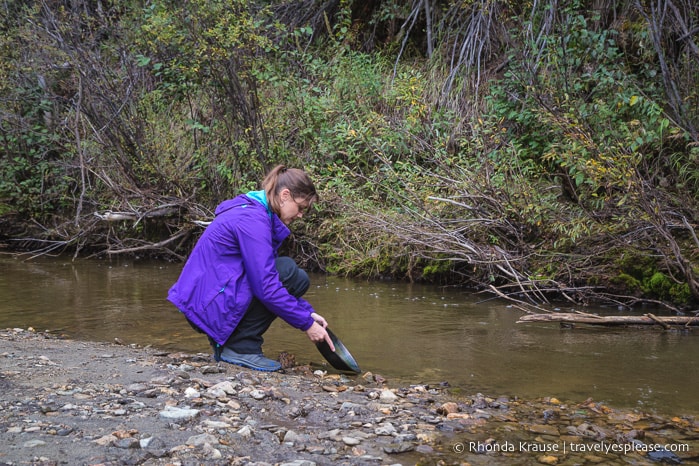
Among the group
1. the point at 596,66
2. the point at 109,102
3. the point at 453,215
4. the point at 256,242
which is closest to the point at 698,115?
the point at 596,66

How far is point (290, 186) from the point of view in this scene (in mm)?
4086

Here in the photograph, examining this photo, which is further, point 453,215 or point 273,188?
point 453,215

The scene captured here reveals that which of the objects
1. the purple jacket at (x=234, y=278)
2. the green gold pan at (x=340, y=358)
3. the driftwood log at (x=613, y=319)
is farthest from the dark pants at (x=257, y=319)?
the driftwood log at (x=613, y=319)

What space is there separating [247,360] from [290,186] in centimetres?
110

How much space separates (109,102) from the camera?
10.4 m

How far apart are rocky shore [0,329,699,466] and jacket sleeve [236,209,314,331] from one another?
0.38 m

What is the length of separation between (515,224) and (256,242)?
13.0 ft

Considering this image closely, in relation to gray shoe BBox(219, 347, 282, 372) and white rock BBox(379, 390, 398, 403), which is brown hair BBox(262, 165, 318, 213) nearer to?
gray shoe BBox(219, 347, 282, 372)

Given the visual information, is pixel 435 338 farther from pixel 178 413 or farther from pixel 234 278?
pixel 178 413

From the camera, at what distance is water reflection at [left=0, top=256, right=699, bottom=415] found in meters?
4.15

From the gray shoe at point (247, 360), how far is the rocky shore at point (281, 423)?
0.38ft

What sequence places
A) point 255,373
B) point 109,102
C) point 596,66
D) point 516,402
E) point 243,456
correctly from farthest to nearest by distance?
1. point 109,102
2. point 596,66
3. point 255,373
4. point 516,402
5. point 243,456

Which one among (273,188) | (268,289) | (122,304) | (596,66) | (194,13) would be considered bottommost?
(122,304)

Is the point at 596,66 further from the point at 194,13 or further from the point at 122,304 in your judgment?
the point at 122,304
